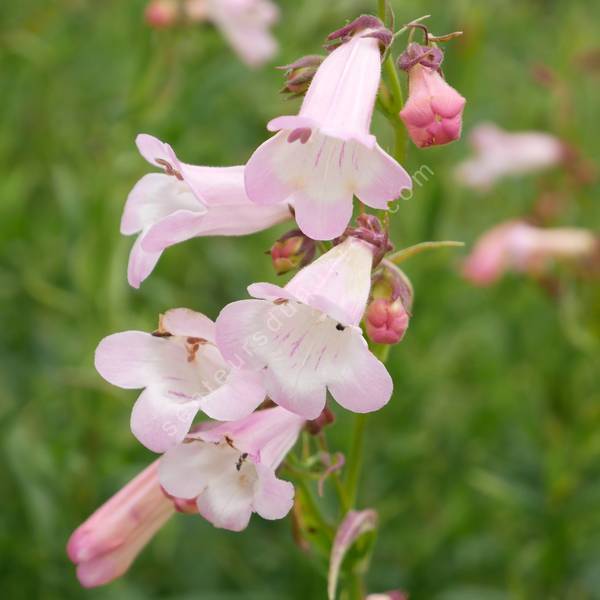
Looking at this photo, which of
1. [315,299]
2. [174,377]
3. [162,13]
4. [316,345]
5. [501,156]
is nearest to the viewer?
[315,299]

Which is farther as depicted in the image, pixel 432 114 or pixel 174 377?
pixel 174 377

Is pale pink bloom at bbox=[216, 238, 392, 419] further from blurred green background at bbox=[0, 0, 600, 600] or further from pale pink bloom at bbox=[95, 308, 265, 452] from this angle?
blurred green background at bbox=[0, 0, 600, 600]

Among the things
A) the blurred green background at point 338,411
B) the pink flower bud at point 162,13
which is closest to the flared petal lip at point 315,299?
the blurred green background at point 338,411

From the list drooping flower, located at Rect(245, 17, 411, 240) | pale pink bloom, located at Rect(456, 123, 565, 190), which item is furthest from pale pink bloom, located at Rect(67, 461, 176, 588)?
pale pink bloom, located at Rect(456, 123, 565, 190)

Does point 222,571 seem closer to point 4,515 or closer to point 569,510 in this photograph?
point 4,515

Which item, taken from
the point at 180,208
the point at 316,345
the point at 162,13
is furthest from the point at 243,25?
the point at 316,345

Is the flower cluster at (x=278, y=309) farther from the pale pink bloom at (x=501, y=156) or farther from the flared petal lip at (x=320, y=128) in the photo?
the pale pink bloom at (x=501, y=156)

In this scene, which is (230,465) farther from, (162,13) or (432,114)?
(162,13)
